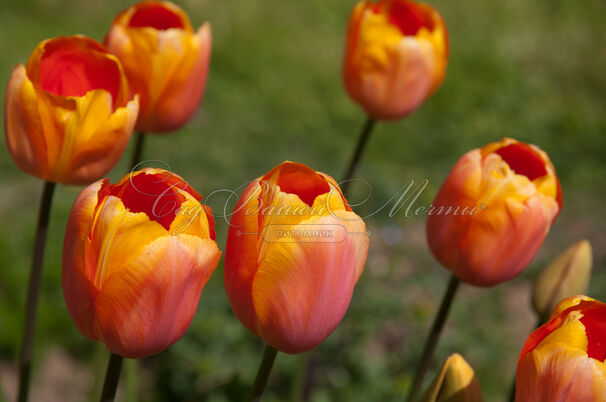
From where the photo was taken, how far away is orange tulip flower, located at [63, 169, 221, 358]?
603 millimetres

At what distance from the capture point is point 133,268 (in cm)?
60

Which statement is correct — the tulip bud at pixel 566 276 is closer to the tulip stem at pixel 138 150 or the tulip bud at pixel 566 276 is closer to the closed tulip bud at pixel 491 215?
the closed tulip bud at pixel 491 215

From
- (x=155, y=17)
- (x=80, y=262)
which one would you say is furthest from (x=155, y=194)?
(x=155, y=17)

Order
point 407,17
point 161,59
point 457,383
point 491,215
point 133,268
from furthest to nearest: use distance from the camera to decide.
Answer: point 407,17 → point 161,59 → point 491,215 → point 457,383 → point 133,268

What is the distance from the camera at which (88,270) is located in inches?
24.8

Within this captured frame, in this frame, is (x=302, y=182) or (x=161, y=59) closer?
(x=302, y=182)

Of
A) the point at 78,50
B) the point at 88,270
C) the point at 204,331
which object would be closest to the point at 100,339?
the point at 88,270

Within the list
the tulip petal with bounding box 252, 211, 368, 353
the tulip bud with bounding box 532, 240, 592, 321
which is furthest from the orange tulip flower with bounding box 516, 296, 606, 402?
the tulip bud with bounding box 532, 240, 592, 321

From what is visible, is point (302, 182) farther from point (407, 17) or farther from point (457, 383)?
point (407, 17)

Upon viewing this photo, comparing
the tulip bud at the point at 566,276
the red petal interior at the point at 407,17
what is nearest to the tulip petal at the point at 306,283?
the tulip bud at the point at 566,276

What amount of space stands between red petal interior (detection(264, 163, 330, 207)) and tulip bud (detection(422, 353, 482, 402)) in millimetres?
214

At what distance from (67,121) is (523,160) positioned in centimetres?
53

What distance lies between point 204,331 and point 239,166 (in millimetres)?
1159

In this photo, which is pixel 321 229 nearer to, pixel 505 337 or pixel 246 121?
pixel 505 337
